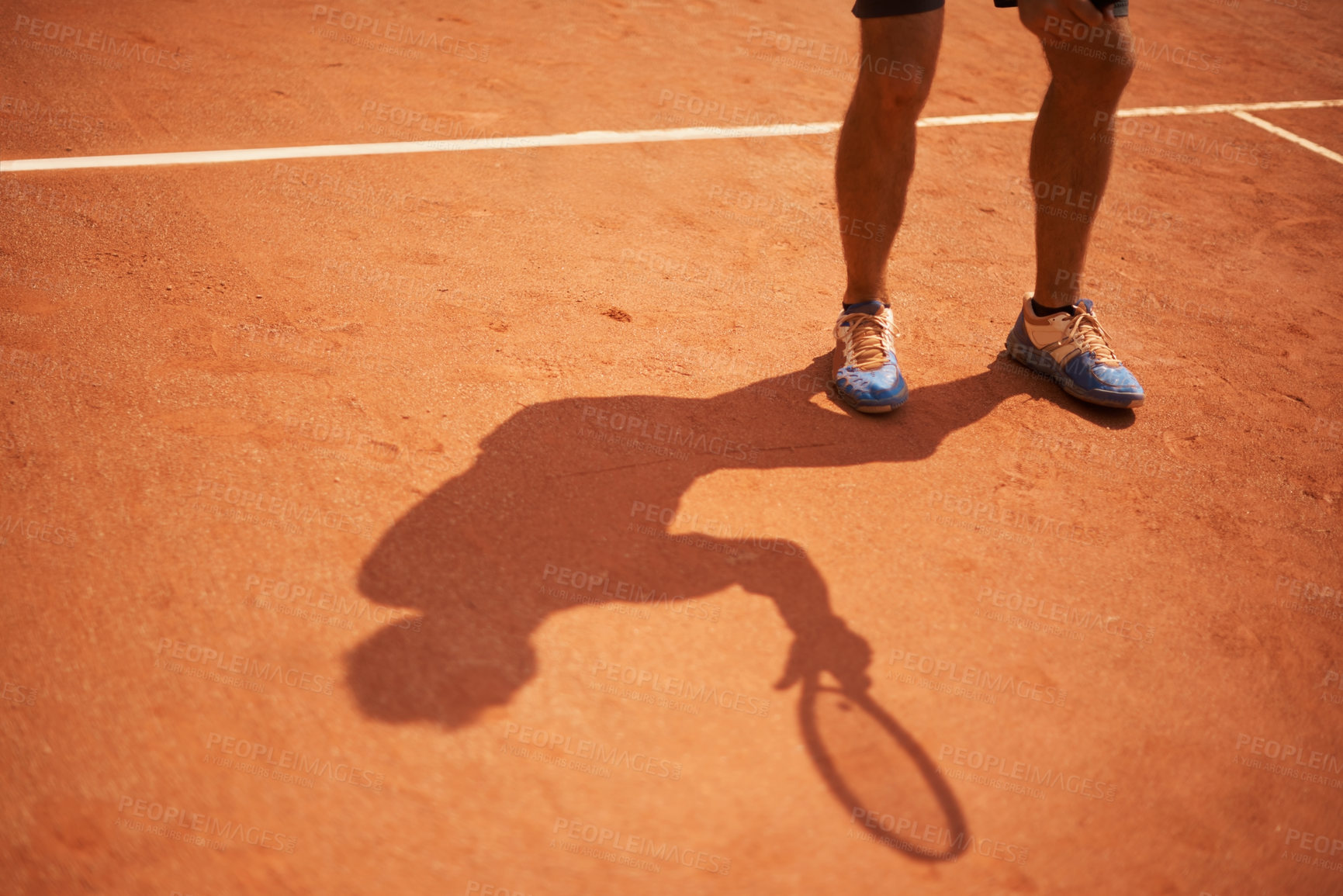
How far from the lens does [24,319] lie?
9.33 feet

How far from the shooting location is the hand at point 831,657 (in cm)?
208

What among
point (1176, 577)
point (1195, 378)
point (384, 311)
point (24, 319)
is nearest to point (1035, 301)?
point (1195, 378)

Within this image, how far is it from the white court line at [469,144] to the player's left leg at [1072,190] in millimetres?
1588

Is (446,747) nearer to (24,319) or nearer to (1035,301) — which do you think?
(24,319)

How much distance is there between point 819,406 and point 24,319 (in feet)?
8.46

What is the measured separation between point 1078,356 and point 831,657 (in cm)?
170

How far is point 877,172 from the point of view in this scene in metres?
2.92

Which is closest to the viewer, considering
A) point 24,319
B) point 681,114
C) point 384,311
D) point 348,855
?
point 348,855

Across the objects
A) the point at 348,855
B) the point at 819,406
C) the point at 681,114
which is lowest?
the point at 348,855
